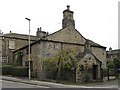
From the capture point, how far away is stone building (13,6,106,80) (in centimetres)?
3666

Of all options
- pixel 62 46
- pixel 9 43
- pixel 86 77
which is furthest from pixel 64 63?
pixel 9 43

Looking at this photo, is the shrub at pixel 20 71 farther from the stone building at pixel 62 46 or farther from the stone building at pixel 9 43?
the stone building at pixel 9 43

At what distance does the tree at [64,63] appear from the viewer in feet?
110

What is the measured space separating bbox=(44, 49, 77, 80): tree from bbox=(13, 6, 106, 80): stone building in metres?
1.68

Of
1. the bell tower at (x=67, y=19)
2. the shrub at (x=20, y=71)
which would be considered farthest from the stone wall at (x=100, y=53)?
the shrub at (x=20, y=71)

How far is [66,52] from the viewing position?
113 ft

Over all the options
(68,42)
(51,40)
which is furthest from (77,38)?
(51,40)

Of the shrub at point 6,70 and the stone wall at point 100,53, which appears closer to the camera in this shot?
the shrub at point 6,70

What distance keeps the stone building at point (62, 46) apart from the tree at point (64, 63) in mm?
1681

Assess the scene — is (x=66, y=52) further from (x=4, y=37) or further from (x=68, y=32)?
(x=4, y=37)

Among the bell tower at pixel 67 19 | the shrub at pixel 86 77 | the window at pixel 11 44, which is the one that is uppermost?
the bell tower at pixel 67 19

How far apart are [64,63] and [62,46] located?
251 inches

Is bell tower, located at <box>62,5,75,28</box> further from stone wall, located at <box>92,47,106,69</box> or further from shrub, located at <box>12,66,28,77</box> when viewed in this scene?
shrub, located at <box>12,66,28,77</box>

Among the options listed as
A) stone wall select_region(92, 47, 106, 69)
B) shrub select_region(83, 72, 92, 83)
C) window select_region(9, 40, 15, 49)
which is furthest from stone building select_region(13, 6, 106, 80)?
window select_region(9, 40, 15, 49)
